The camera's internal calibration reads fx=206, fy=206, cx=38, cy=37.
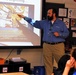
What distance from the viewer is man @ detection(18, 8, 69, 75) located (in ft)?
14.2

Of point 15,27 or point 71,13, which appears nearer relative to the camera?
point 15,27

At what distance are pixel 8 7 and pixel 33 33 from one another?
82cm

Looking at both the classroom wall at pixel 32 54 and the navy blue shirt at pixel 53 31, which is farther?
the classroom wall at pixel 32 54

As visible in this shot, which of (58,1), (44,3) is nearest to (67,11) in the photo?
(58,1)

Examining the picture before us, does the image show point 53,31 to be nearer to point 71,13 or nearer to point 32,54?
point 32,54

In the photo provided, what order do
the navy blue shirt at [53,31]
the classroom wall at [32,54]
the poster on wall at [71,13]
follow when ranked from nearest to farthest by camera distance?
the navy blue shirt at [53,31]
the classroom wall at [32,54]
the poster on wall at [71,13]

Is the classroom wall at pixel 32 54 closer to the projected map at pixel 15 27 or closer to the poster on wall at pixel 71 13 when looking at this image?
the poster on wall at pixel 71 13

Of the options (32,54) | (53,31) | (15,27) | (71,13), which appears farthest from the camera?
(71,13)

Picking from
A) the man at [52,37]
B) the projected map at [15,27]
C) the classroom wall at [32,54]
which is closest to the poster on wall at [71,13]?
the classroom wall at [32,54]

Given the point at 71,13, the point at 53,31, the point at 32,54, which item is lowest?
the point at 32,54

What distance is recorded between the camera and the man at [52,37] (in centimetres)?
432

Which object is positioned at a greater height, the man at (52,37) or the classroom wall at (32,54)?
the man at (52,37)

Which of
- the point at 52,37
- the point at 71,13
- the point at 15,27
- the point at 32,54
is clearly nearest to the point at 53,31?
the point at 52,37

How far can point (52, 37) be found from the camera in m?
4.33
